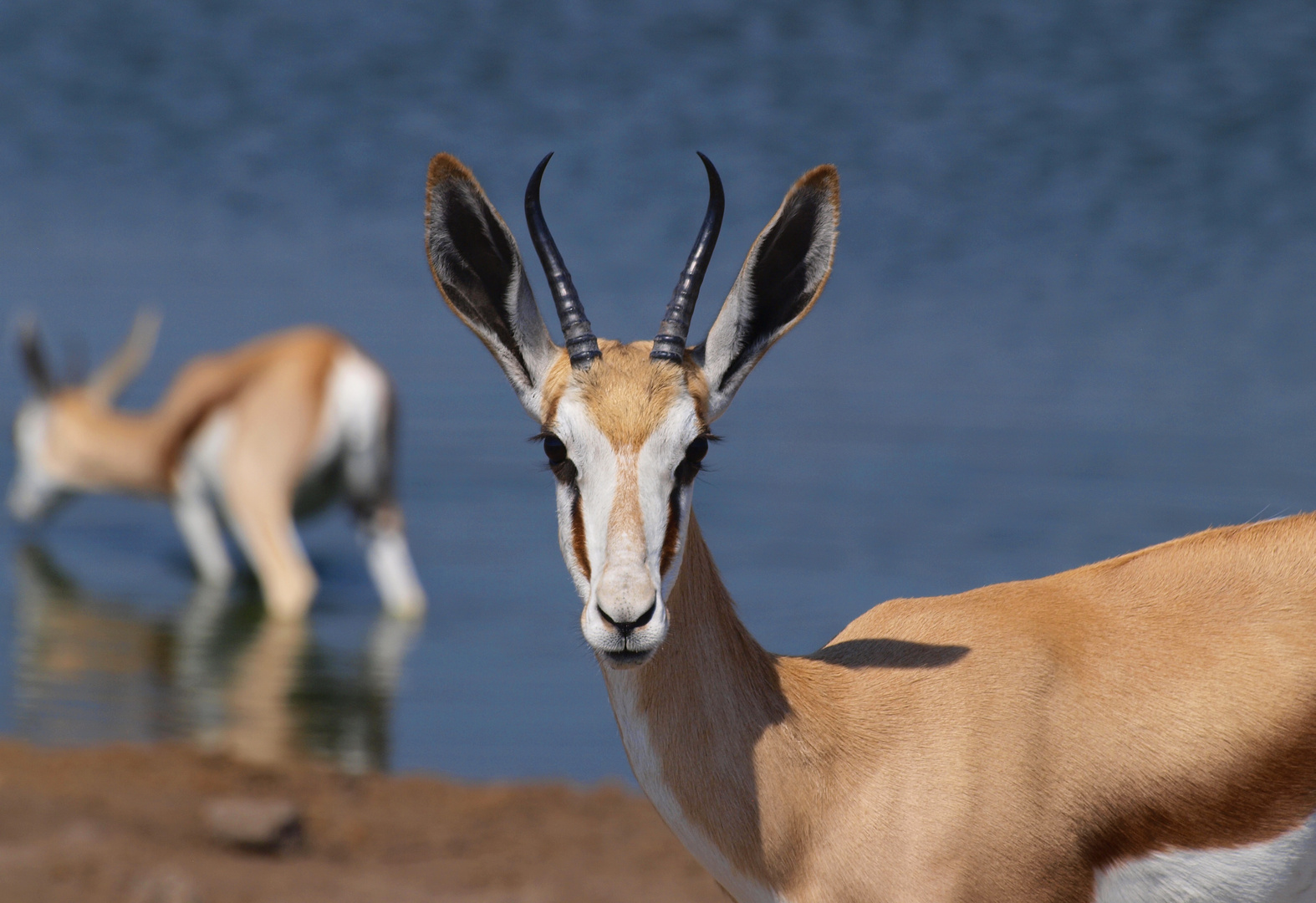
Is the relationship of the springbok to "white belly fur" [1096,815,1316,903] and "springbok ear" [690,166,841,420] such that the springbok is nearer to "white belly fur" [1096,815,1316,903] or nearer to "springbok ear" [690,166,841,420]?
"springbok ear" [690,166,841,420]

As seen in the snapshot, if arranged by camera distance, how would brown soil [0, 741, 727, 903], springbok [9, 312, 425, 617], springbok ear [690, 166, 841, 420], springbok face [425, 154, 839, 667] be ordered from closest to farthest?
springbok face [425, 154, 839, 667] < springbok ear [690, 166, 841, 420] < brown soil [0, 741, 727, 903] < springbok [9, 312, 425, 617]

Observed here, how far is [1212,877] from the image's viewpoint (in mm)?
3488

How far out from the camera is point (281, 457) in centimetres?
1148

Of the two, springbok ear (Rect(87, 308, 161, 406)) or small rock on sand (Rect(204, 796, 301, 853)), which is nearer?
small rock on sand (Rect(204, 796, 301, 853))

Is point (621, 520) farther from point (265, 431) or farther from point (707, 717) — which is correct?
point (265, 431)

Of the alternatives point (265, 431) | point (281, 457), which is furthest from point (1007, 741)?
point (265, 431)

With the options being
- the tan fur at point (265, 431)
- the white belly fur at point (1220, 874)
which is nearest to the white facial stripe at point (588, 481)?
the white belly fur at point (1220, 874)

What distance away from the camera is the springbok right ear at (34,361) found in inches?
548

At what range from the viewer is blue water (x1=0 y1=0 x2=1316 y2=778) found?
10086mm

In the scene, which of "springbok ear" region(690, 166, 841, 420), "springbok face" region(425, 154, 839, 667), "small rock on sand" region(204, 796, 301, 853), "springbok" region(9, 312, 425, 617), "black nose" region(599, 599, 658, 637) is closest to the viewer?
"black nose" region(599, 599, 658, 637)

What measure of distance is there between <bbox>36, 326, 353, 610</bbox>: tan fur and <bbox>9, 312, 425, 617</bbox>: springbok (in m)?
0.01

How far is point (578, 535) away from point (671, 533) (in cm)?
21

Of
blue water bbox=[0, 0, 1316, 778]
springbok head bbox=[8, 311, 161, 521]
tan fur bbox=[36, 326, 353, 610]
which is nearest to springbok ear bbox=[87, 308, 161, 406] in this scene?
springbok head bbox=[8, 311, 161, 521]

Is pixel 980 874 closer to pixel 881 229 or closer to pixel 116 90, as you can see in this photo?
pixel 881 229
